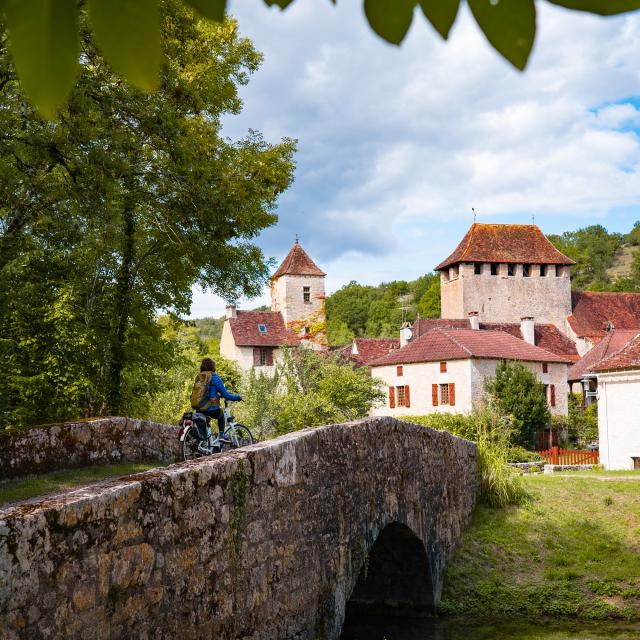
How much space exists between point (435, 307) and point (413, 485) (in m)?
70.8

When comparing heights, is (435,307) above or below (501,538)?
above

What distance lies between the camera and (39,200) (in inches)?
537

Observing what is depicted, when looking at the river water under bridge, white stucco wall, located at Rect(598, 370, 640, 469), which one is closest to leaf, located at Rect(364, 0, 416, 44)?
the river water under bridge

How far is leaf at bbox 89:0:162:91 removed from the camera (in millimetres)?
890

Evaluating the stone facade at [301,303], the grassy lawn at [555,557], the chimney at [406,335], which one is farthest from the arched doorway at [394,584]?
the stone facade at [301,303]

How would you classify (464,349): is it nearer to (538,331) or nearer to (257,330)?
(538,331)

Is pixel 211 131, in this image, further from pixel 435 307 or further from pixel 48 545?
pixel 435 307

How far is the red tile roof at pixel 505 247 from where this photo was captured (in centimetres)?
5841

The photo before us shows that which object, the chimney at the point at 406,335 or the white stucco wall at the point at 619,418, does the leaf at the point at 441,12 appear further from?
the chimney at the point at 406,335

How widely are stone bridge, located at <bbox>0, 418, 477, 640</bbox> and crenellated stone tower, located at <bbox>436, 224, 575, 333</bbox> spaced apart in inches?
1807

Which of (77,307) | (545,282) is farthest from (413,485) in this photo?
(545,282)

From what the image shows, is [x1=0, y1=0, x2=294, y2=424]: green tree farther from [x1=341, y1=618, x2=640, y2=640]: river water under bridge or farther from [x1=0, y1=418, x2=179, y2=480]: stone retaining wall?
[x1=341, y1=618, x2=640, y2=640]: river water under bridge

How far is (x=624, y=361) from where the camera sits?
83.9 feet

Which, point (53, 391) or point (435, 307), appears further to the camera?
point (435, 307)
